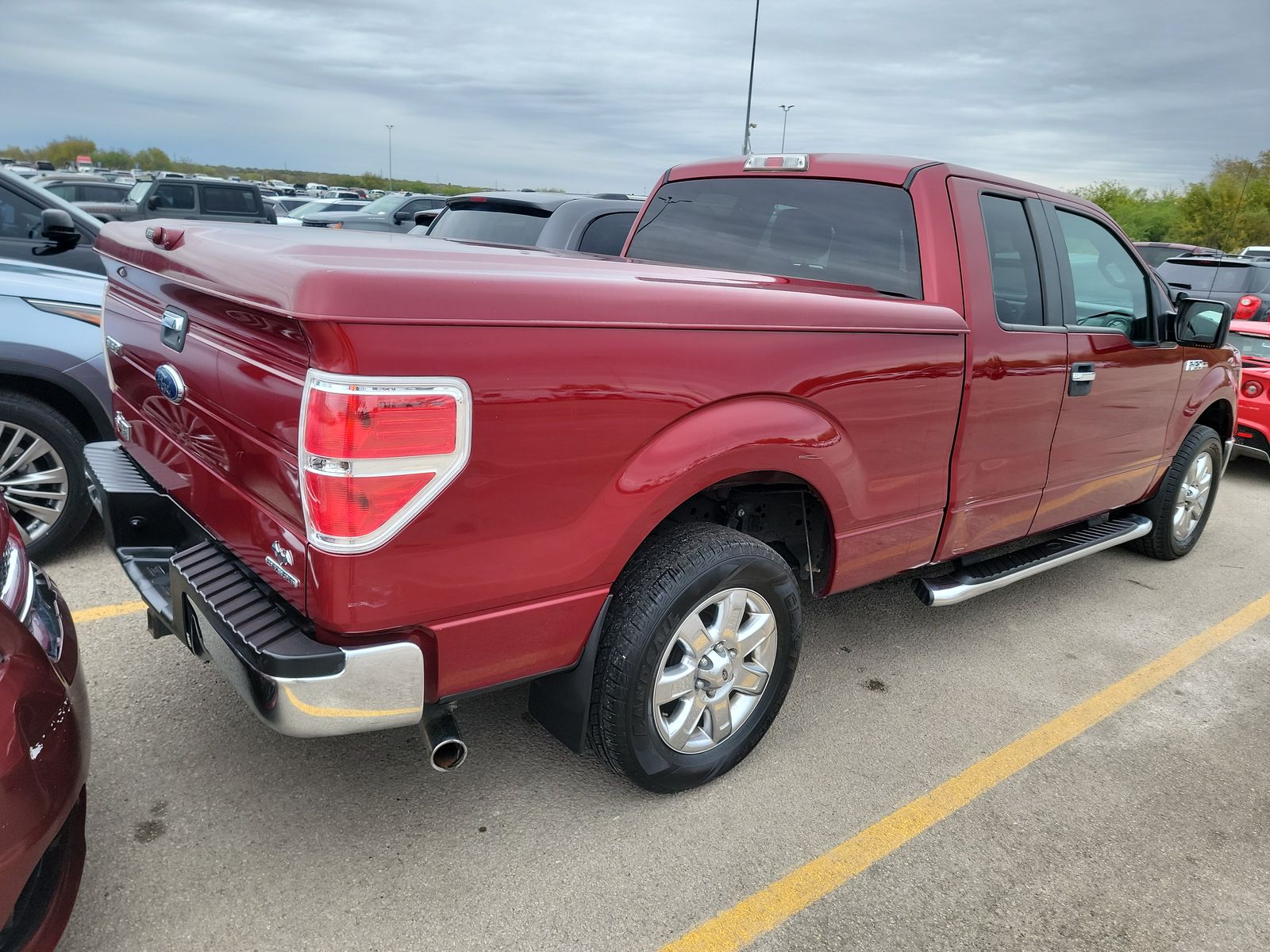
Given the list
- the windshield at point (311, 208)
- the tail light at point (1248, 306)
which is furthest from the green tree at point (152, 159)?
the tail light at point (1248, 306)

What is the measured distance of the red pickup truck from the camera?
6.29 feet

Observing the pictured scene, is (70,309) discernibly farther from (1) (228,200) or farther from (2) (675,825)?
(1) (228,200)

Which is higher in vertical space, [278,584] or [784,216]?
[784,216]

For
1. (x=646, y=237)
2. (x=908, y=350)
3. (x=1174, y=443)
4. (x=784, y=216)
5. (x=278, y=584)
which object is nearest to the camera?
(x=278, y=584)

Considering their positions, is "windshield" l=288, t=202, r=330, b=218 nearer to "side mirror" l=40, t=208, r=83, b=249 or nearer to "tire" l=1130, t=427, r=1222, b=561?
"side mirror" l=40, t=208, r=83, b=249

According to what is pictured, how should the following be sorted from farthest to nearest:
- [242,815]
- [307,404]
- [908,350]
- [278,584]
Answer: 1. [908,350]
2. [242,815]
3. [278,584]
4. [307,404]

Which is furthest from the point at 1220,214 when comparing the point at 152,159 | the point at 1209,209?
the point at 152,159

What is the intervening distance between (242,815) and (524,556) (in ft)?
4.01

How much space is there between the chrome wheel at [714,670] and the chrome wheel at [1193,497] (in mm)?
3369

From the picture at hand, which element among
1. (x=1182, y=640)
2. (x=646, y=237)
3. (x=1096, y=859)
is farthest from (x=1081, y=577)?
(x=646, y=237)

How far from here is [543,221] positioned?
630cm

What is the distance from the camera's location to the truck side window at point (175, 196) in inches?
593

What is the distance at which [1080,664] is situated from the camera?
3920mm

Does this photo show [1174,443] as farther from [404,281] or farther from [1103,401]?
[404,281]
